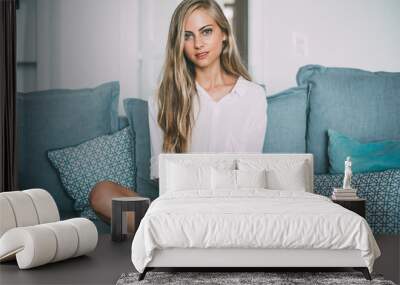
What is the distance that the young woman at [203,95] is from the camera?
715 cm

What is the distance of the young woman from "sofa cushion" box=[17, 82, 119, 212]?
1.80ft

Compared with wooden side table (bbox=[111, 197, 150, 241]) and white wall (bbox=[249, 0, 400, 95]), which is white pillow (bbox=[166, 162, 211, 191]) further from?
white wall (bbox=[249, 0, 400, 95])

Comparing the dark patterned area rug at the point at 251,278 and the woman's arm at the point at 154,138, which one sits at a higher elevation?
the woman's arm at the point at 154,138

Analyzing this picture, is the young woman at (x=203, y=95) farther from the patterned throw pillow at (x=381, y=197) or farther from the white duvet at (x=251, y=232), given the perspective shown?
the white duvet at (x=251, y=232)

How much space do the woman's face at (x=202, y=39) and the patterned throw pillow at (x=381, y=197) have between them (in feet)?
6.52

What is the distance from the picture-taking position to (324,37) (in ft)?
23.7

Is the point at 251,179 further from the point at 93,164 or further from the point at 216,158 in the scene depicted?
the point at 93,164

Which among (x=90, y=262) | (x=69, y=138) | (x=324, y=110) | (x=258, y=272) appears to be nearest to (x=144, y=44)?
(x=69, y=138)

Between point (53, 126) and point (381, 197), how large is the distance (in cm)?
351

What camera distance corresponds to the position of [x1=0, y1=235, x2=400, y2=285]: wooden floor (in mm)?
4773

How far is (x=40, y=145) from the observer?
23.9 ft

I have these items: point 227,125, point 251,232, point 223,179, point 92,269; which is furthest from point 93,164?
point 251,232

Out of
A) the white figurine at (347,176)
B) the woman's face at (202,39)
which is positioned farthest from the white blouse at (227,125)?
the white figurine at (347,176)

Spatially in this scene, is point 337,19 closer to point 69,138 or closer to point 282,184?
point 282,184
